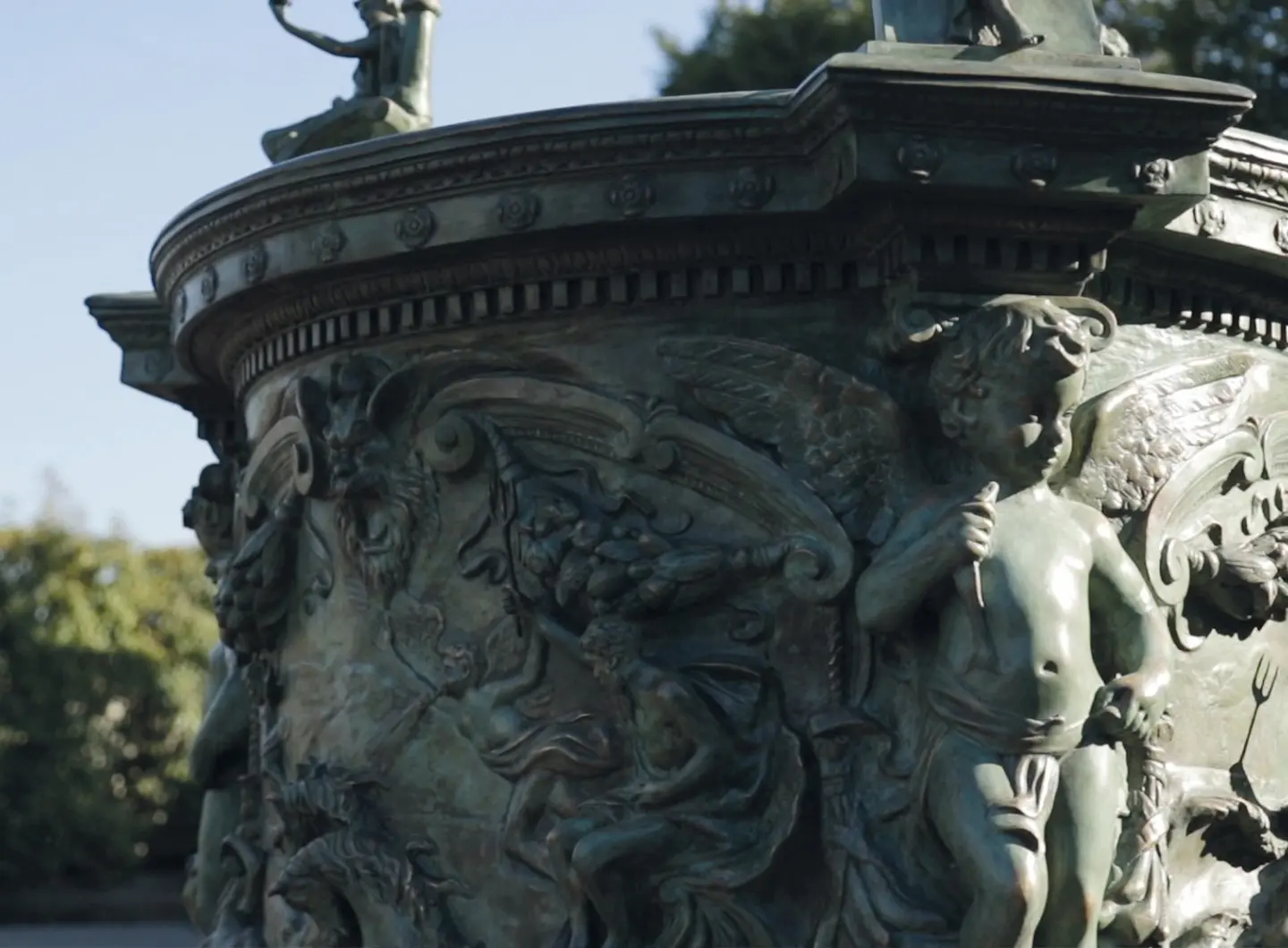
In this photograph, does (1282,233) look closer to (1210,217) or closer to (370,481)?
(1210,217)

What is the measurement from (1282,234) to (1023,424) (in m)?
1.06

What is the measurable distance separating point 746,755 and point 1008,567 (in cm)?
71

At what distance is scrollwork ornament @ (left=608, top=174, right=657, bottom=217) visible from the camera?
4.49m

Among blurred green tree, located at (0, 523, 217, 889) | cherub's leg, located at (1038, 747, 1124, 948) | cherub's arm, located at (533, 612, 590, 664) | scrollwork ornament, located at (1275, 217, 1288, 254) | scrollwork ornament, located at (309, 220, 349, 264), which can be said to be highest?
scrollwork ornament, located at (1275, 217, 1288, 254)

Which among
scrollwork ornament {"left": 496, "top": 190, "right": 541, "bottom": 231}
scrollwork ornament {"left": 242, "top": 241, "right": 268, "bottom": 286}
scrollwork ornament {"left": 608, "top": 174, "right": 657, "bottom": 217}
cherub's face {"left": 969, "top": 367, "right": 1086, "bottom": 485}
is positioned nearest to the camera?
Answer: cherub's face {"left": 969, "top": 367, "right": 1086, "bottom": 485}

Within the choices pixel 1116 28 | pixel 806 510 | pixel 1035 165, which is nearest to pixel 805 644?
pixel 806 510

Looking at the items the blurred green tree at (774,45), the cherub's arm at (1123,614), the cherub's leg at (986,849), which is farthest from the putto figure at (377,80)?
the blurred green tree at (774,45)

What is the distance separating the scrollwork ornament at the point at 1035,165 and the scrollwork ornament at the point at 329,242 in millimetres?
1660

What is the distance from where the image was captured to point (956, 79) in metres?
4.15

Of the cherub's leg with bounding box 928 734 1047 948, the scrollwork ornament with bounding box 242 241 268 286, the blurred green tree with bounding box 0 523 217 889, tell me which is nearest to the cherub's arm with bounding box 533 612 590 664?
the cherub's leg with bounding box 928 734 1047 948

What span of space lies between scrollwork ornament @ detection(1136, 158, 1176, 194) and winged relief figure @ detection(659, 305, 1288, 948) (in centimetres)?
32

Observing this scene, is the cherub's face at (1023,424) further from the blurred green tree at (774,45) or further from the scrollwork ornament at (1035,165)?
the blurred green tree at (774,45)

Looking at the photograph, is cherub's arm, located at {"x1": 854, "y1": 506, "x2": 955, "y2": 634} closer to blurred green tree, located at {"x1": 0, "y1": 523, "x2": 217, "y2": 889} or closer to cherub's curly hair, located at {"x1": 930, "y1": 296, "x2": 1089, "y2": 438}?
cherub's curly hair, located at {"x1": 930, "y1": 296, "x2": 1089, "y2": 438}

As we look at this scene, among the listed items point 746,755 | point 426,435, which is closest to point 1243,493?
point 746,755
